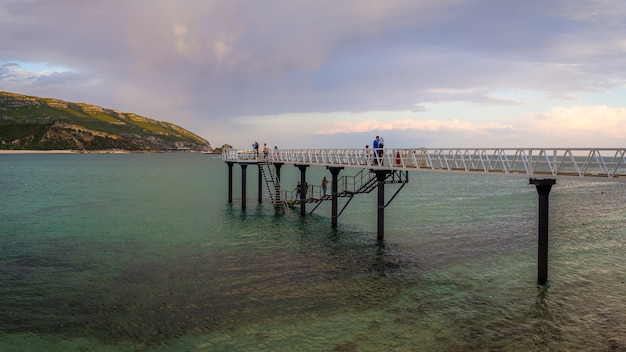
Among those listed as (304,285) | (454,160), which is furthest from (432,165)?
(304,285)

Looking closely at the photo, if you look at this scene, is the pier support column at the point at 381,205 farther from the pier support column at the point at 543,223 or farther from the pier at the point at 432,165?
the pier support column at the point at 543,223

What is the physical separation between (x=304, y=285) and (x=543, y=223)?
1098 cm

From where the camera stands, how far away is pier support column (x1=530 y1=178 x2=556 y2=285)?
19.4m

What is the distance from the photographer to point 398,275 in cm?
2097

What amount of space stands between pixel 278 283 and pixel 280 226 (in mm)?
14588

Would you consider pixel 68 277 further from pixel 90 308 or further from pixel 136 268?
pixel 90 308

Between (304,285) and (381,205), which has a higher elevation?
(381,205)

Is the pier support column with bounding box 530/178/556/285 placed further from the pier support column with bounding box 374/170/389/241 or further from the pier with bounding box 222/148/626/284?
the pier support column with bounding box 374/170/389/241

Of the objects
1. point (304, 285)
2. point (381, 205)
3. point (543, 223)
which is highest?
point (543, 223)

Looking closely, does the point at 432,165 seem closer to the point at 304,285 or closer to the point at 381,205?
the point at 381,205

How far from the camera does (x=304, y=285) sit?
19.1 metres

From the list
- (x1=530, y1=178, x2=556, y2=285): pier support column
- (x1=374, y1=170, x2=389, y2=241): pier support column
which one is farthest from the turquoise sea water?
(x1=374, y1=170, x2=389, y2=241): pier support column

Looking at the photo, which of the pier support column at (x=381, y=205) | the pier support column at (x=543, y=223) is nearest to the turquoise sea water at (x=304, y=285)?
the pier support column at (x=543, y=223)

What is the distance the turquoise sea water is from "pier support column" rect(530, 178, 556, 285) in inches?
25.7
